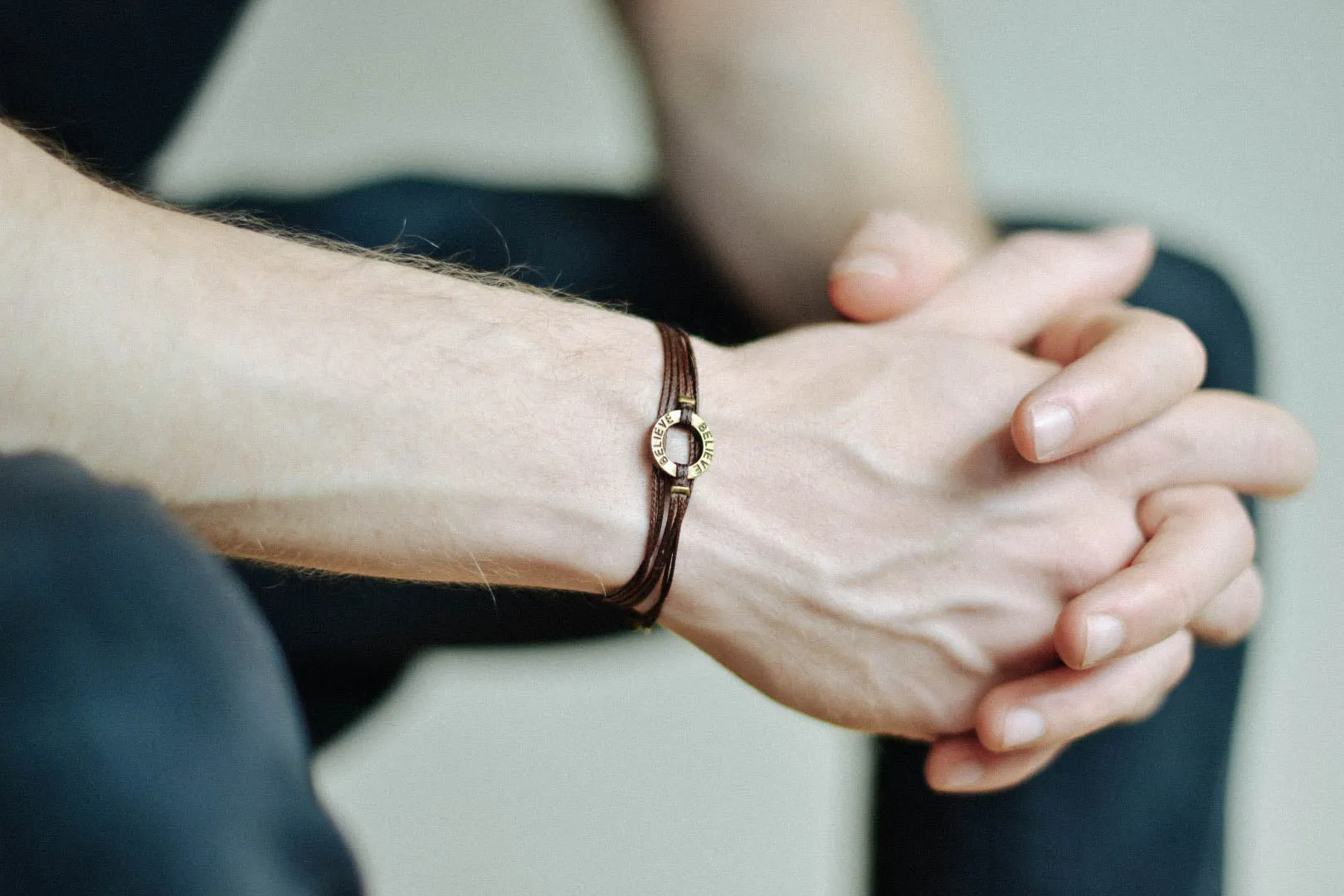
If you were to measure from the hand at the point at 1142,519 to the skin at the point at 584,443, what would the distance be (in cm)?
2

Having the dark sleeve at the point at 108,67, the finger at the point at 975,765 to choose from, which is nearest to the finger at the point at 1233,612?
the finger at the point at 975,765

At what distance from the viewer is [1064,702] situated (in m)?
0.70

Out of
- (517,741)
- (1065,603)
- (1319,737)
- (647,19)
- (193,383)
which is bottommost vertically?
(517,741)

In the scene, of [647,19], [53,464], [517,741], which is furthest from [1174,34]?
[53,464]

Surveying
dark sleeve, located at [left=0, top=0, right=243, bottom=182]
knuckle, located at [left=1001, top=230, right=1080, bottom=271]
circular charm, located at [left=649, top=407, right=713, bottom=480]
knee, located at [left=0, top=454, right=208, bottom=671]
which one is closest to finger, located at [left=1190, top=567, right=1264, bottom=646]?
knuckle, located at [left=1001, top=230, right=1080, bottom=271]

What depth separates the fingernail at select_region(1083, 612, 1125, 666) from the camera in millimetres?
653

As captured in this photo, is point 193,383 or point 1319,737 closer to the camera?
point 193,383

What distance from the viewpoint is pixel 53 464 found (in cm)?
21

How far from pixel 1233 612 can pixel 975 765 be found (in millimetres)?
248

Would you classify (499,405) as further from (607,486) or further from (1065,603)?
(1065,603)

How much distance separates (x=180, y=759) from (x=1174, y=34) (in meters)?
1.63

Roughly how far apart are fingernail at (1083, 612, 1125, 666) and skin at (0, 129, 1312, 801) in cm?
4

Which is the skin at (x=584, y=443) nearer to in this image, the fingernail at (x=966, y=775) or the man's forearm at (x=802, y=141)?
the fingernail at (x=966, y=775)

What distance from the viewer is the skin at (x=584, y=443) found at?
0.54 m
